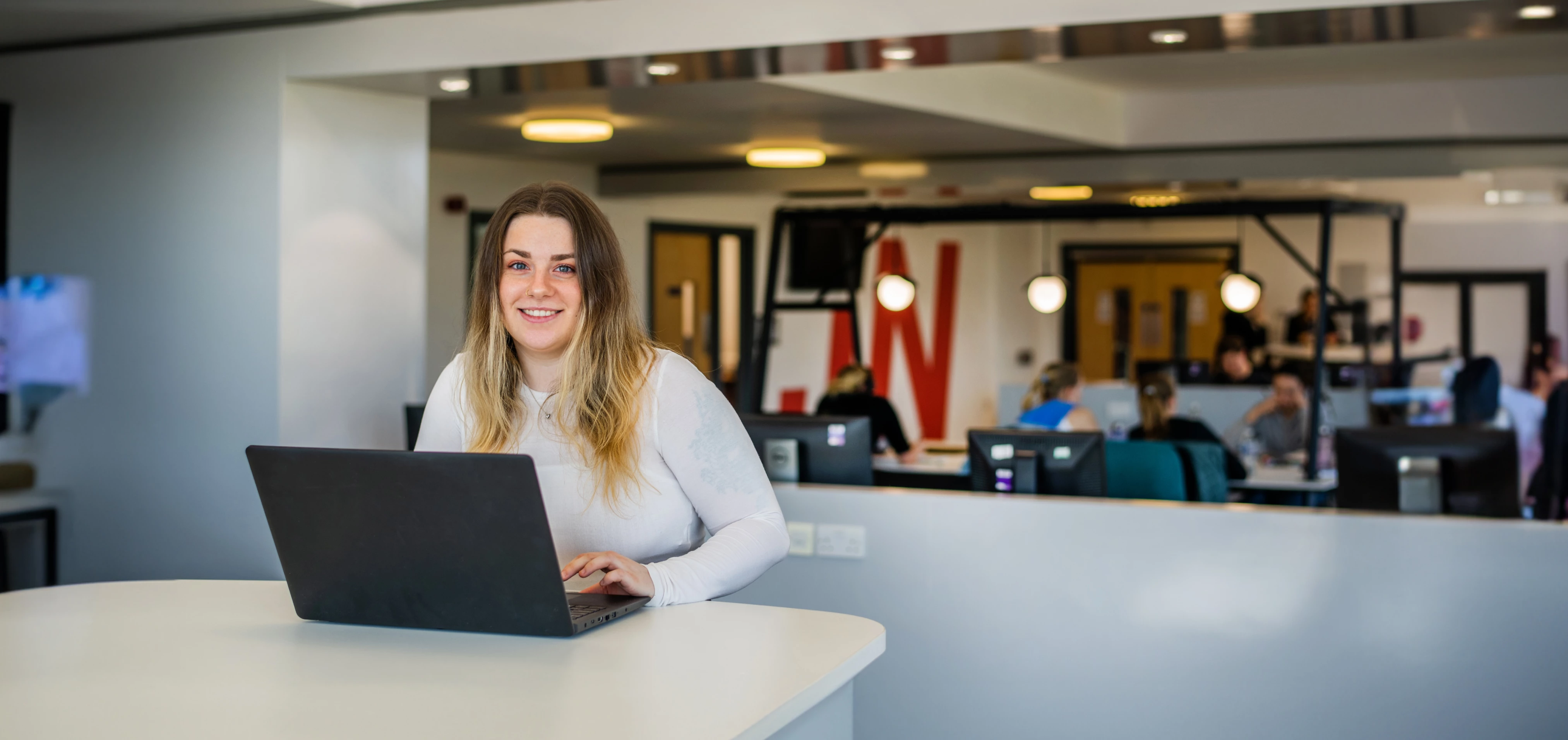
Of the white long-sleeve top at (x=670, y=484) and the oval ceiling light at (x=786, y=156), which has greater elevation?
the oval ceiling light at (x=786, y=156)

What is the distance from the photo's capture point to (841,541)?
381 centimetres

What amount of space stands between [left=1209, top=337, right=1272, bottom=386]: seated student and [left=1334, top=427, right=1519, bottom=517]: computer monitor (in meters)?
5.04

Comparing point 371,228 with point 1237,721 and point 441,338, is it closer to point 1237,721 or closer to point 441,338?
point 1237,721

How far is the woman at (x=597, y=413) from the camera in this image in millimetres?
2045

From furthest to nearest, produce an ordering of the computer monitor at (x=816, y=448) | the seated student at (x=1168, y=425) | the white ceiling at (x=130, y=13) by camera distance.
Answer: the seated student at (x=1168, y=425)
the computer monitor at (x=816, y=448)
the white ceiling at (x=130, y=13)

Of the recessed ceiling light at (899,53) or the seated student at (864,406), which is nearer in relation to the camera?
the recessed ceiling light at (899,53)

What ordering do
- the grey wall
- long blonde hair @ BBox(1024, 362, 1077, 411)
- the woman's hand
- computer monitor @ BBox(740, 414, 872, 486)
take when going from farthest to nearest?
1. long blonde hair @ BBox(1024, 362, 1077, 411)
2. computer monitor @ BBox(740, 414, 872, 486)
3. the grey wall
4. the woman's hand

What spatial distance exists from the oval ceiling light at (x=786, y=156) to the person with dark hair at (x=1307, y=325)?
15.2 feet

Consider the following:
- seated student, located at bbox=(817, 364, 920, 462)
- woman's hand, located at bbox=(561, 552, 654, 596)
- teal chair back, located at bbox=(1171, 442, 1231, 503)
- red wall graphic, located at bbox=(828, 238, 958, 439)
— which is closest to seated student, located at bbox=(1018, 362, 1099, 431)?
teal chair back, located at bbox=(1171, 442, 1231, 503)

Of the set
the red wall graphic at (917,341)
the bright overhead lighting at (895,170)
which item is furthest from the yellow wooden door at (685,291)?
the bright overhead lighting at (895,170)

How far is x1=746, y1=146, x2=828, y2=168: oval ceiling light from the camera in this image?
750 centimetres

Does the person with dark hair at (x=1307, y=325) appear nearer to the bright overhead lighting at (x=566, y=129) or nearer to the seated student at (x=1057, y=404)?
the seated student at (x=1057, y=404)

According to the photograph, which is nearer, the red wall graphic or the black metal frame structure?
the black metal frame structure

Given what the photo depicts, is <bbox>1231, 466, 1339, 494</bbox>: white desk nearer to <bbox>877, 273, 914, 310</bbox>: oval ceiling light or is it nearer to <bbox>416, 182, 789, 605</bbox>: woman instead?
<bbox>877, 273, 914, 310</bbox>: oval ceiling light
